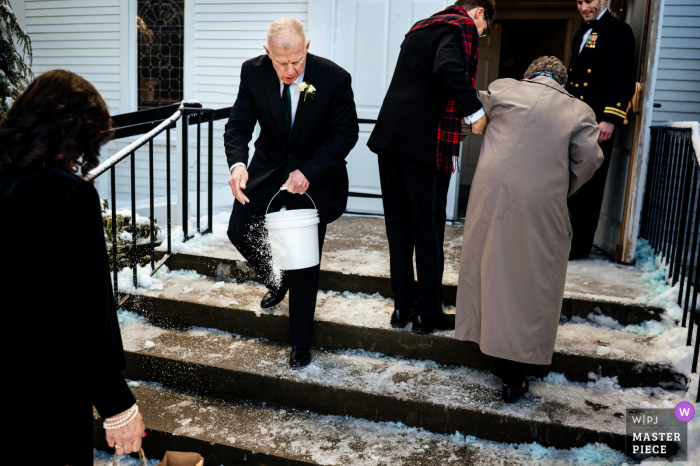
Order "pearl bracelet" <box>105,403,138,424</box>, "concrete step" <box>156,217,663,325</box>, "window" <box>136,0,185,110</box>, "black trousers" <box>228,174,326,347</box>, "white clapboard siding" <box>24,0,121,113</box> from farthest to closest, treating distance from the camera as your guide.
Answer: "white clapboard siding" <box>24,0,121,113</box> → "window" <box>136,0,185,110</box> → "concrete step" <box>156,217,663,325</box> → "black trousers" <box>228,174,326,347</box> → "pearl bracelet" <box>105,403,138,424</box>

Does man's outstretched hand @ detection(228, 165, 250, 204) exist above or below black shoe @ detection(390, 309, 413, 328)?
above

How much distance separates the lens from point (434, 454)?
2594mm

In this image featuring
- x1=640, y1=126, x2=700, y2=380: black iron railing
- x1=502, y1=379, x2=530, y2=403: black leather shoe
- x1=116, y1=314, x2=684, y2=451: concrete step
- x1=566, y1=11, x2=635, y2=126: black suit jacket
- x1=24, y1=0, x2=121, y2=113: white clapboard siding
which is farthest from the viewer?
x1=24, y1=0, x2=121, y2=113: white clapboard siding

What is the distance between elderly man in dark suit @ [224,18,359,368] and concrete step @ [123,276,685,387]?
1.02 feet

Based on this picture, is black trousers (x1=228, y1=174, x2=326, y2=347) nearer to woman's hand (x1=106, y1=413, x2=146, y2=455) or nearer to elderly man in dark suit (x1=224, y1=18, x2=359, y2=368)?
elderly man in dark suit (x1=224, y1=18, x2=359, y2=368)

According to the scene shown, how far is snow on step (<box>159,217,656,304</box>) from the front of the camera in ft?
11.8

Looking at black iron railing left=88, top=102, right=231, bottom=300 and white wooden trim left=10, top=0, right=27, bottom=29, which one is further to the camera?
white wooden trim left=10, top=0, right=27, bottom=29

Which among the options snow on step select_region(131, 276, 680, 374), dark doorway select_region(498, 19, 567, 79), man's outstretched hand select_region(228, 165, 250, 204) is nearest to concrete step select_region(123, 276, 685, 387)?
snow on step select_region(131, 276, 680, 374)

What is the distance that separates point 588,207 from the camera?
4344 mm

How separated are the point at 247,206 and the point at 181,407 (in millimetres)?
1138

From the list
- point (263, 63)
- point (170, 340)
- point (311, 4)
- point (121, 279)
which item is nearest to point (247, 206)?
point (263, 63)

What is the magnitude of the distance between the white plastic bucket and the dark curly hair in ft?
4.25

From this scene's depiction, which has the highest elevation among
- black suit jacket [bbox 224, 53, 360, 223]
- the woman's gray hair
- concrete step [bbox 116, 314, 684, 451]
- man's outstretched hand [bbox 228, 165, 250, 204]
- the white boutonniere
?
the woman's gray hair

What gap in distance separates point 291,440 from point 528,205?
159 cm
